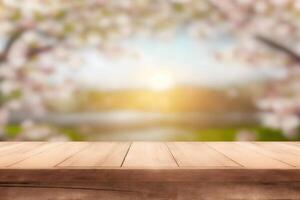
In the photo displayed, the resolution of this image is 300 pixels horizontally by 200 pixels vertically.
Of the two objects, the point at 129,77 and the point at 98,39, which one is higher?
the point at 98,39

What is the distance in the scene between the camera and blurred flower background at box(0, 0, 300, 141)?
239 cm

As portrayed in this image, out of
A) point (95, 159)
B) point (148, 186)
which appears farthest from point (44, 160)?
point (148, 186)

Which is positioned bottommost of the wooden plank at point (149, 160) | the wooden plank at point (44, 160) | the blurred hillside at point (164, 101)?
the wooden plank at point (149, 160)

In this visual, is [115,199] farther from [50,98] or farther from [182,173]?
[50,98]

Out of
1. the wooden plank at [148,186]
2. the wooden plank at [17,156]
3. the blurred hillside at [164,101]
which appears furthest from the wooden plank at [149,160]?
the blurred hillside at [164,101]

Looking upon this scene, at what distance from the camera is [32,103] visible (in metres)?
2.42

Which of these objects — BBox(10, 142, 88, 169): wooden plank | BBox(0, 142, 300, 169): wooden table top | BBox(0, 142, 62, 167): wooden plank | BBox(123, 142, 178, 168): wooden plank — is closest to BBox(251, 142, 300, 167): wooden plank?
BBox(0, 142, 300, 169): wooden table top

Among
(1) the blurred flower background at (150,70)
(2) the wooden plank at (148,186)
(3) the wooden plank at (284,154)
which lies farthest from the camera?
(1) the blurred flower background at (150,70)

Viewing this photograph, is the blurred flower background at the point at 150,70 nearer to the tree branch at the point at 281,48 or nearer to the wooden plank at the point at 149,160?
the tree branch at the point at 281,48

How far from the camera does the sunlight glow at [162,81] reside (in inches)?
94.8

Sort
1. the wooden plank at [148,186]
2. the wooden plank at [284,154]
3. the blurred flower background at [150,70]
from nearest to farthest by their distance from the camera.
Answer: the wooden plank at [148,186] < the wooden plank at [284,154] < the blurred flower background at [150,70]

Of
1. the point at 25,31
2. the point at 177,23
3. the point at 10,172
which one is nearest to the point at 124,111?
the point at 177,23

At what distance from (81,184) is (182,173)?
233 millimetres

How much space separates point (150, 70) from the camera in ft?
7.92
